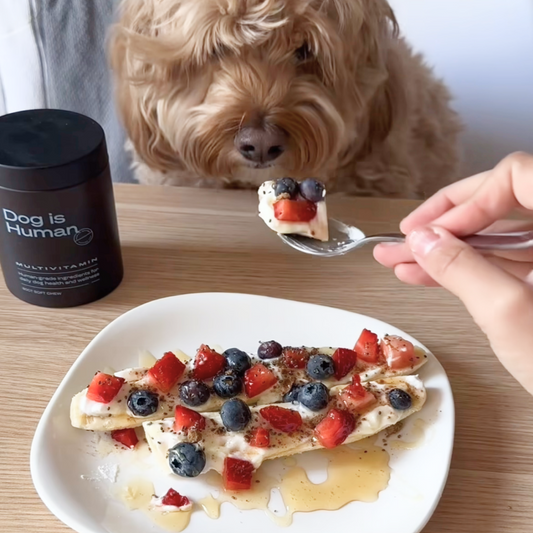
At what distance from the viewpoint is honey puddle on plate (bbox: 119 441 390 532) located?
28.8 inches

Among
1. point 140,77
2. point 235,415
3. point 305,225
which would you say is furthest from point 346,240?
point 140,77

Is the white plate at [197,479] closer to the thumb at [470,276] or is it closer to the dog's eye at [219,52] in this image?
the thumb at [470,276]

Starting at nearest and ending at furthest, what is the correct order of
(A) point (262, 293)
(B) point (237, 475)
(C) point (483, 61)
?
(B) point (237, 475) → (A) point (262, 293) → (C) point (483, 61)

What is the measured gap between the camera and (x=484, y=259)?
0.67 metres

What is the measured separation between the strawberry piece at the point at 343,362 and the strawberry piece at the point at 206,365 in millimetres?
142

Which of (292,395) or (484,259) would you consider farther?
(292,395)

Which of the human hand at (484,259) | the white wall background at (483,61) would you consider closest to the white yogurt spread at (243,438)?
the human hand at (484,259)

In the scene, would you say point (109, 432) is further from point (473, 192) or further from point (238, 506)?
point (473, 192)

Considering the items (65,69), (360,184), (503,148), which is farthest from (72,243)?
(503,148)

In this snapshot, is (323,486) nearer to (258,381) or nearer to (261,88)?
(258,381)

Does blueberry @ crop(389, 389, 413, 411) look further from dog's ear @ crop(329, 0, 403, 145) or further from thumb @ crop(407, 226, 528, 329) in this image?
dog's ear @ crop(329, 0, 403, 145)

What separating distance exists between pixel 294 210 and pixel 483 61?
1.35 metres

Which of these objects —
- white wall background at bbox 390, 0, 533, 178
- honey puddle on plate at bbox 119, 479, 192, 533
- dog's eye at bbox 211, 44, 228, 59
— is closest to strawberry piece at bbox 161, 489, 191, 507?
honey puddle on plate at bbox 119, 479, 192, 533

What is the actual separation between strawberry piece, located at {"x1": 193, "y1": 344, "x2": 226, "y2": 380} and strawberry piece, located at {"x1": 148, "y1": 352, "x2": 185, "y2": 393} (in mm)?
22
